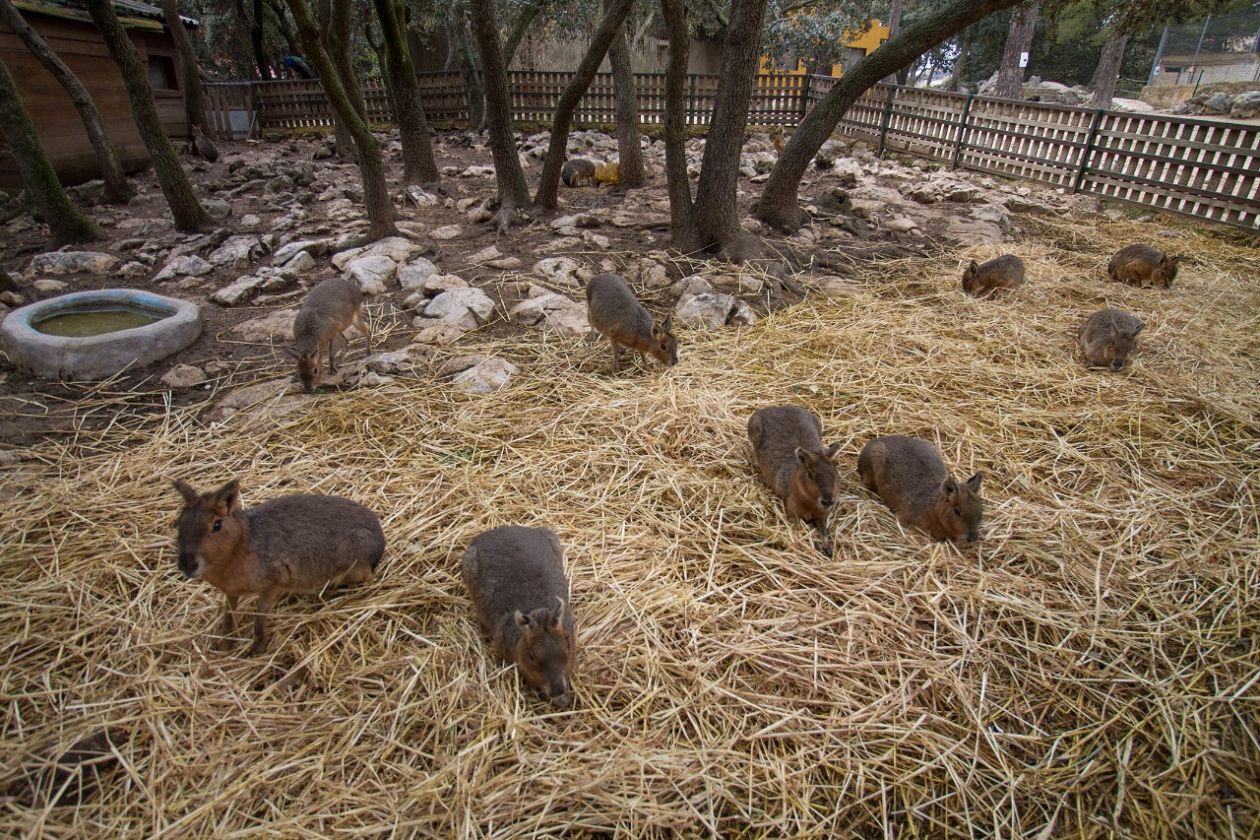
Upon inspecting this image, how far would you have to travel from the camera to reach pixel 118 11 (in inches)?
546

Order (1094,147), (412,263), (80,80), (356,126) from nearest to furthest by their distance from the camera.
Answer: (412,263) < (356,126) < (1094,147) < (80,80)

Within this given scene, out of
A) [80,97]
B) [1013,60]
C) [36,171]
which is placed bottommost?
[36,171]

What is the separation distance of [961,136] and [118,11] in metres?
17.8

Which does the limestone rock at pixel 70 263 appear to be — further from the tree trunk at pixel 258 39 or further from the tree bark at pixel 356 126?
the tree trunk at pixel 258 39

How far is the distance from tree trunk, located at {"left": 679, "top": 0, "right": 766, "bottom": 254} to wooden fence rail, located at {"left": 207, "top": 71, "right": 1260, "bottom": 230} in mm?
7559

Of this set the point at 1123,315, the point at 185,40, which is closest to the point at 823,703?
the point at 1123,315

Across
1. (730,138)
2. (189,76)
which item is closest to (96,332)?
(730,138)

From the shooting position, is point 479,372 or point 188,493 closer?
point 188,493

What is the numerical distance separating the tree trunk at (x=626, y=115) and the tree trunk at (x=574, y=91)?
1640mm

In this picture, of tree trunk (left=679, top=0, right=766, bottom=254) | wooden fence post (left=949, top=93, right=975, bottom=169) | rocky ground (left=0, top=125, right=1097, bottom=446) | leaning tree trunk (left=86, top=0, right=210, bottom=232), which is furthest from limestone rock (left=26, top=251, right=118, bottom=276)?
wooden fence post (left=949, top=93, right=975, bottom=169)

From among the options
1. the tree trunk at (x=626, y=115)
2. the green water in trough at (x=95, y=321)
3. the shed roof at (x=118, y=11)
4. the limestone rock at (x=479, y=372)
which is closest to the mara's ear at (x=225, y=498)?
the limestone rock at (x=479, y=372)

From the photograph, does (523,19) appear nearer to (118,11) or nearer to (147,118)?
(118,11)

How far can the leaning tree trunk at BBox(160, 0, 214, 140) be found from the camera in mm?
14374

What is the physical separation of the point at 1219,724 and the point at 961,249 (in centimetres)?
717
